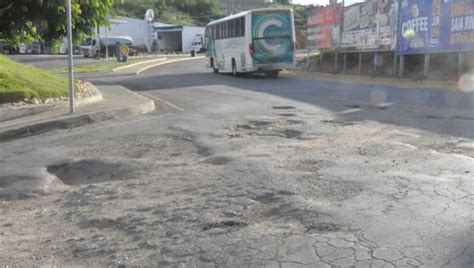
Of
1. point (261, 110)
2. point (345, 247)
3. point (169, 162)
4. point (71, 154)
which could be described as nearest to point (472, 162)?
point (345, 247)

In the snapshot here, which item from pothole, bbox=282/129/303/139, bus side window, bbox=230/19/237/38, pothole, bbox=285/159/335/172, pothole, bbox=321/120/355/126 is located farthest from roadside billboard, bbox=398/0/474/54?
pothole, bbox=285/159/335/172

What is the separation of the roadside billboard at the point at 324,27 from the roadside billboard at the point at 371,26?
867mm

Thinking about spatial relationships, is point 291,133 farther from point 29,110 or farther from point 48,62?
point 48,62

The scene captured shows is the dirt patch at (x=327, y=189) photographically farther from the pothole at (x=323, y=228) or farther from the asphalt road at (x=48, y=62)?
the asphalt road at (x=48, y=62)

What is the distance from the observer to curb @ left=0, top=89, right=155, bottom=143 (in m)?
9.79

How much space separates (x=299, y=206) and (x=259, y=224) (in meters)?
0.58

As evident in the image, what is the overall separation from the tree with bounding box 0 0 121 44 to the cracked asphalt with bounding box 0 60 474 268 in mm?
5088

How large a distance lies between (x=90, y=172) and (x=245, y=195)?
8.32 feet

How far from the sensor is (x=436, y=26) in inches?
799

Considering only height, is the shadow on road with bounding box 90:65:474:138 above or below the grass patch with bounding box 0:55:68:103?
below

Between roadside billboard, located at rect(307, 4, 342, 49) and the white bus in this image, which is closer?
the white bus

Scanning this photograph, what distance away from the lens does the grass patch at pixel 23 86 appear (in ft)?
39.0

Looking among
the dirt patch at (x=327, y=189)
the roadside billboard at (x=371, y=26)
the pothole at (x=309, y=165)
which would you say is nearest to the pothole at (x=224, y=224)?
the dirt patch at (x=327, y=189)

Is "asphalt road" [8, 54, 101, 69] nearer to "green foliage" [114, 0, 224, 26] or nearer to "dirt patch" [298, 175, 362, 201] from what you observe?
"dirt patch" [298, 175, 362, 201]
